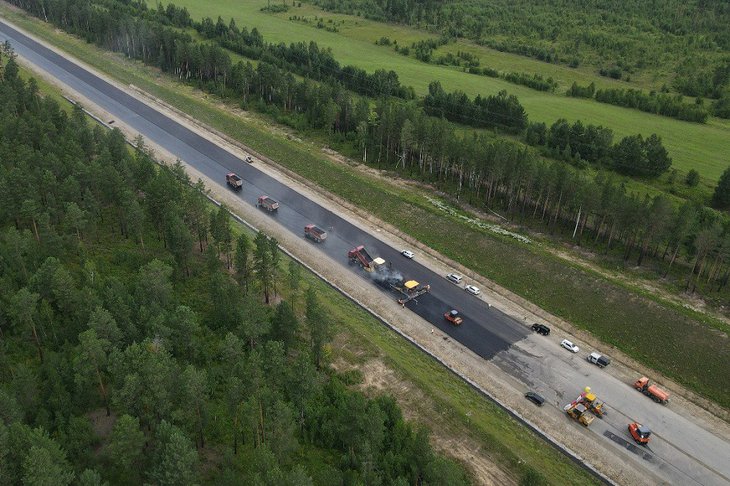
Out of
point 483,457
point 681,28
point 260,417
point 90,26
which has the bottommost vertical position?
point 483,457

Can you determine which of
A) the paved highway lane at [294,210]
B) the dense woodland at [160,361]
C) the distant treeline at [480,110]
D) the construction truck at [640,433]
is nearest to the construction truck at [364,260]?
the paved highway lane at [294,210]

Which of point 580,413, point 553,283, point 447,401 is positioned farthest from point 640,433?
point 553,283

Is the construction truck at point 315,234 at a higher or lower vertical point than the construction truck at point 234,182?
lower

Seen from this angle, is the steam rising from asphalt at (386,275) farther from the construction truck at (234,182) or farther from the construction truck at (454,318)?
the construction truck at (234,182)

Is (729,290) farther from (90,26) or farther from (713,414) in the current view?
(90,26)

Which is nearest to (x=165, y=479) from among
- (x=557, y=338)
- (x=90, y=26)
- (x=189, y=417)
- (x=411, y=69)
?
(x=189, y=417)

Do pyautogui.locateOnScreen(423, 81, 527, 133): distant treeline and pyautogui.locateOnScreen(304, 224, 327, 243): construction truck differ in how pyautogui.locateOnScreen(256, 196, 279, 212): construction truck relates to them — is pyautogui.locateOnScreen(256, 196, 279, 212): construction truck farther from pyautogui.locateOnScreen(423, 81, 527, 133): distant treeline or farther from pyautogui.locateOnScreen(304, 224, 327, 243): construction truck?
pyautogui.locateOnScreen(423, 81, 527, 133): distant treeline
